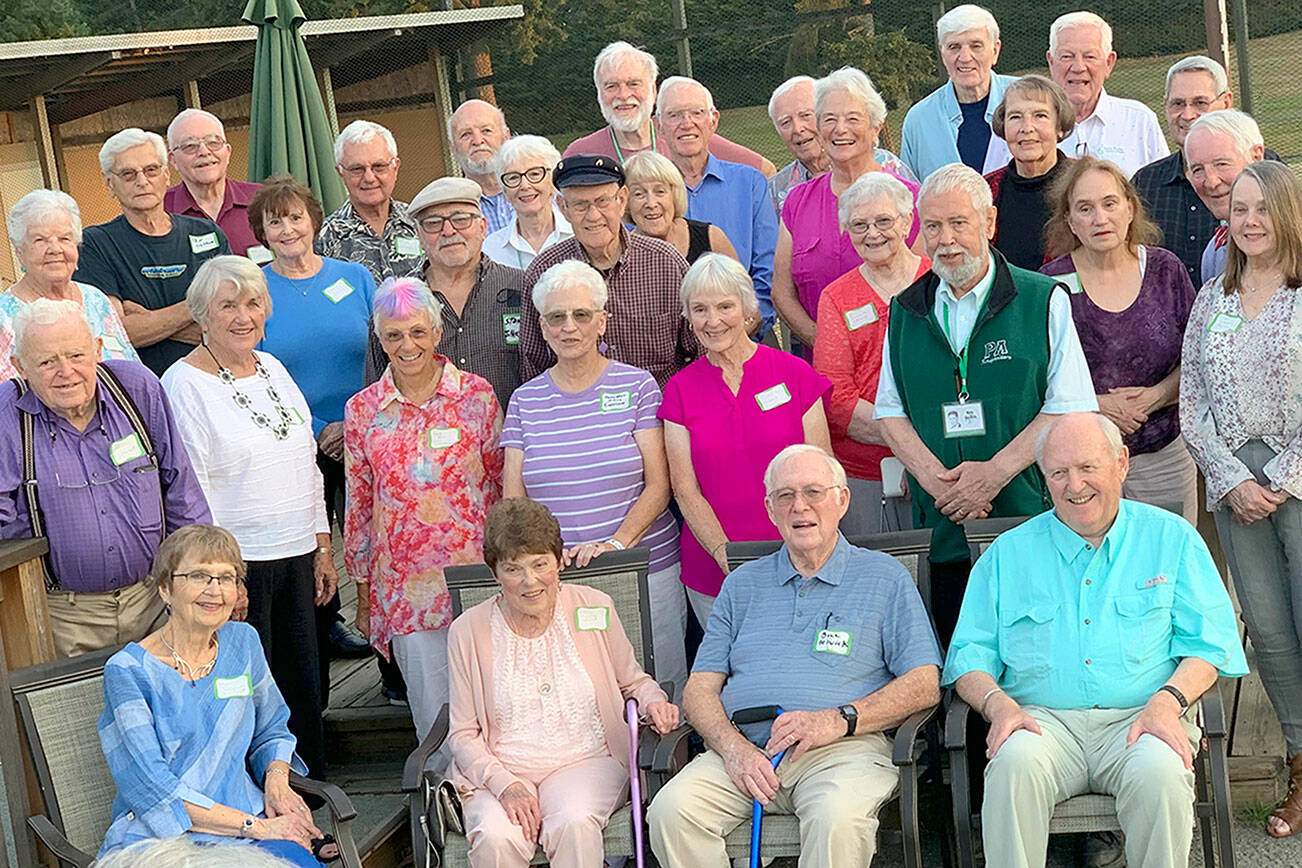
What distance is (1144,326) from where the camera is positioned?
418 centimetres

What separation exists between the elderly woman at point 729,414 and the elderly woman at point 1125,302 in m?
0.79

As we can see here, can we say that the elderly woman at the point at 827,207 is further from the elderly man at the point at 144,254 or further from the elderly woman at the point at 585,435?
the elderly man at the point at 144,254

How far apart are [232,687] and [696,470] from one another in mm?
1403

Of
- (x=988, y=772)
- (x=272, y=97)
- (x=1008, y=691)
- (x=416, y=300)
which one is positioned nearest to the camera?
(x=988, y=772)

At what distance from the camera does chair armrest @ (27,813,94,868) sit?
3.59m

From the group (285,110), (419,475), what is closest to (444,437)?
(419,475)

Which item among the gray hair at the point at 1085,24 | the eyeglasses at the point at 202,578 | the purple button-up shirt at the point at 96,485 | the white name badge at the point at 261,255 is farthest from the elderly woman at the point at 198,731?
the gray hair at the point at 1085,24

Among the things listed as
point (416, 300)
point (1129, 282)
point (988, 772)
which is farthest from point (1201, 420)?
point (416, 300)

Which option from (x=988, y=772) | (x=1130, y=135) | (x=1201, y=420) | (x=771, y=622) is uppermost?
(x=1130, y=135)

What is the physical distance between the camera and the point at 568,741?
12.6ft

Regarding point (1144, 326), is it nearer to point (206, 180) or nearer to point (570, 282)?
point (570, 282)

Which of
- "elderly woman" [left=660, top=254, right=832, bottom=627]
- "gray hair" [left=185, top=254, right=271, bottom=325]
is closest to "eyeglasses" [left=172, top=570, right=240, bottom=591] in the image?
"gray hair" [left=185, top=254, right=271, bottom=325]

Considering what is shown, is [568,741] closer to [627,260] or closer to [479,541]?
[479,541]

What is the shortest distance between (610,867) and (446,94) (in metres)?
7.01
